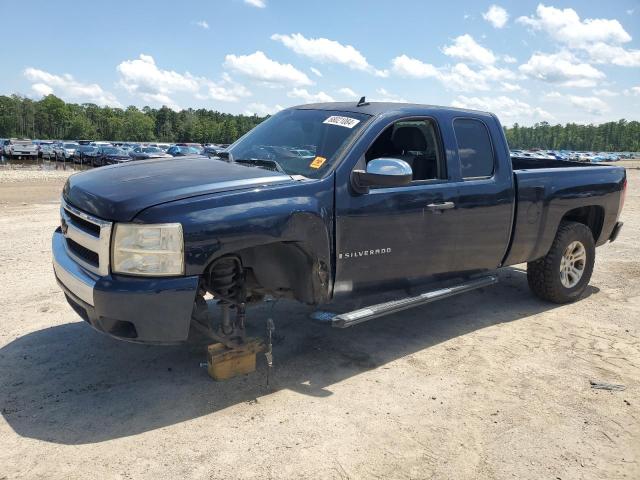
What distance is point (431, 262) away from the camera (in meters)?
4.46

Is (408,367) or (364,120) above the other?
(364,120)

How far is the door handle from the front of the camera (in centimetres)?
433

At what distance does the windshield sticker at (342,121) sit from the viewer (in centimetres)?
422

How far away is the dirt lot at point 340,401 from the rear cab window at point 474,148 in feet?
4.98

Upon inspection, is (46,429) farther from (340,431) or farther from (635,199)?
(635,199)

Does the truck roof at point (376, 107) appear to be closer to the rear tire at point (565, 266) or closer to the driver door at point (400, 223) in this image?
the driver door at point (400, 223)

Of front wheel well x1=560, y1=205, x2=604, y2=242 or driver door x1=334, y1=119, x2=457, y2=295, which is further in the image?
front wheel well x1=560, y1=205, x2=604, y2=242

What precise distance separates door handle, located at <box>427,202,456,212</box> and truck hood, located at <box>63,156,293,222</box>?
1306mm

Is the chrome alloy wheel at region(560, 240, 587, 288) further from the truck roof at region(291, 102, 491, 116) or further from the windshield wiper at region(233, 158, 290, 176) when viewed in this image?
the windshield wiper at region(233, 158, 290, 176)

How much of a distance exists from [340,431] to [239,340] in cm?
105

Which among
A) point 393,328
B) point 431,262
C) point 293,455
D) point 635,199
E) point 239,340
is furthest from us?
point 635,199

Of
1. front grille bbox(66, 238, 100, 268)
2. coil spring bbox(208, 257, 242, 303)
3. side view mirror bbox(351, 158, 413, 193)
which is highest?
side view mirror bbox(351, 158, 413, 193)

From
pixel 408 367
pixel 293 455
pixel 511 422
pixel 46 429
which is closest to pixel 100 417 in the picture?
pixel 46 429

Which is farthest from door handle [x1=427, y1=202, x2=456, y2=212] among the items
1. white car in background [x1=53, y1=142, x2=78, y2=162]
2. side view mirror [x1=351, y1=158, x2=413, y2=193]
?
white car in background [x1=53, y1=142, x2=78, y2=162]
